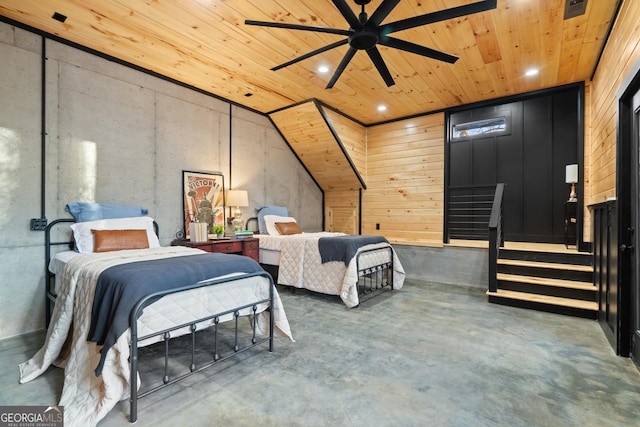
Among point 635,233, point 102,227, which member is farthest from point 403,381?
point 102,227

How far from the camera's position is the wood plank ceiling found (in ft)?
9.09

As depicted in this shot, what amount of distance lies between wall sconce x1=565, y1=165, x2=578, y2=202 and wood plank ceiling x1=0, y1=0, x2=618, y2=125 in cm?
125

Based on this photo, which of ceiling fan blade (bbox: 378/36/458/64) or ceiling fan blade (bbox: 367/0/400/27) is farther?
ceiling fan blade (bbox: 378/36/458/64)

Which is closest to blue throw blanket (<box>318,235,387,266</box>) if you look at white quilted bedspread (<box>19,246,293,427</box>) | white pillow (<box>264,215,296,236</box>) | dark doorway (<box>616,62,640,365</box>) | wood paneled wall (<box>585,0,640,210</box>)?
white pillow (<box>264,215,296,236</box>)

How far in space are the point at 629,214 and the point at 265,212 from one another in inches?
177

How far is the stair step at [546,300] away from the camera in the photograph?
342 cm

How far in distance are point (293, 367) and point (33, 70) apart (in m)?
3.78

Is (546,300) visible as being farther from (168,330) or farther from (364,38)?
(168,330)

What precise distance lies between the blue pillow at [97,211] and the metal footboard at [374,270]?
9.17ft

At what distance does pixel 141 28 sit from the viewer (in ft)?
10.0

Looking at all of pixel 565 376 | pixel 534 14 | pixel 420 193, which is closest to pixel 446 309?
pixel 565 376

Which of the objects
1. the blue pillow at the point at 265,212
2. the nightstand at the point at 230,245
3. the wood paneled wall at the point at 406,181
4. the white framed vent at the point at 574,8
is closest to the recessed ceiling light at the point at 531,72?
the white framed vent at the point at 574,8

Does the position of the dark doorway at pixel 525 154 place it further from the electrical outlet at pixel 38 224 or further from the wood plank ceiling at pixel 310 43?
the electrical outlet at pixel 38 224

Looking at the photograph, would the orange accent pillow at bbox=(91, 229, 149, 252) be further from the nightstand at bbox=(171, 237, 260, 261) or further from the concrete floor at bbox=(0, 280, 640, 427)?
the concrete floor at bbox=(0, 280, 640, 427)
